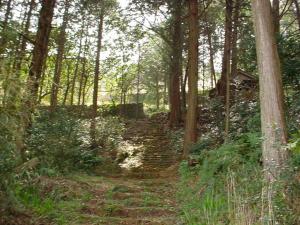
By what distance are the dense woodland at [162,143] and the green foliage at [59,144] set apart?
4cm

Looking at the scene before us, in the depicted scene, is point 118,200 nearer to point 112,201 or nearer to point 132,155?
point 112,201

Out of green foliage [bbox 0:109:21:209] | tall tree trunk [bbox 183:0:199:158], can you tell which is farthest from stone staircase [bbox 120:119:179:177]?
green foliage [bbox 0:109:21:209]

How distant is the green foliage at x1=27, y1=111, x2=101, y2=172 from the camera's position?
32.5 ft

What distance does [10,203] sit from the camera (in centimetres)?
553

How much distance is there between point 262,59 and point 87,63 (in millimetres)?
19613

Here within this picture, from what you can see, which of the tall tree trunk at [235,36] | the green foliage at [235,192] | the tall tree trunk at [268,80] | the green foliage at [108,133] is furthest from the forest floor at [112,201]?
the tall tree trunk at [235,36]

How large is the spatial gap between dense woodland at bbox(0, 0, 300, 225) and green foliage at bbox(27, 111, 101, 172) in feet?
0.13

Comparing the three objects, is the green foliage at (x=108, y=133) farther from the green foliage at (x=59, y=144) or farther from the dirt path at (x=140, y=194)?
the green foliage at (x=59, y=144)

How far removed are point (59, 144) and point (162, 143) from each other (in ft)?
22.2

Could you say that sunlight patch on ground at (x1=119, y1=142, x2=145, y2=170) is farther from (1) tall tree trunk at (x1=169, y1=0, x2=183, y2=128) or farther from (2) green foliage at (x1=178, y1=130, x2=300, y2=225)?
(2) green foliage at (x1=178, y1=130, x2=300, y2=225)

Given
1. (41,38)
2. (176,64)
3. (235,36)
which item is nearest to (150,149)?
(176,64)

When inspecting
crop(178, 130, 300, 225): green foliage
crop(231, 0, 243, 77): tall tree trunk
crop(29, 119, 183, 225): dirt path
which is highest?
crop(231, 0, 243, 77): tall tree trunk

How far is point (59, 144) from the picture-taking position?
1080 centimetres

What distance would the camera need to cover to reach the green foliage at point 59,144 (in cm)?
991
